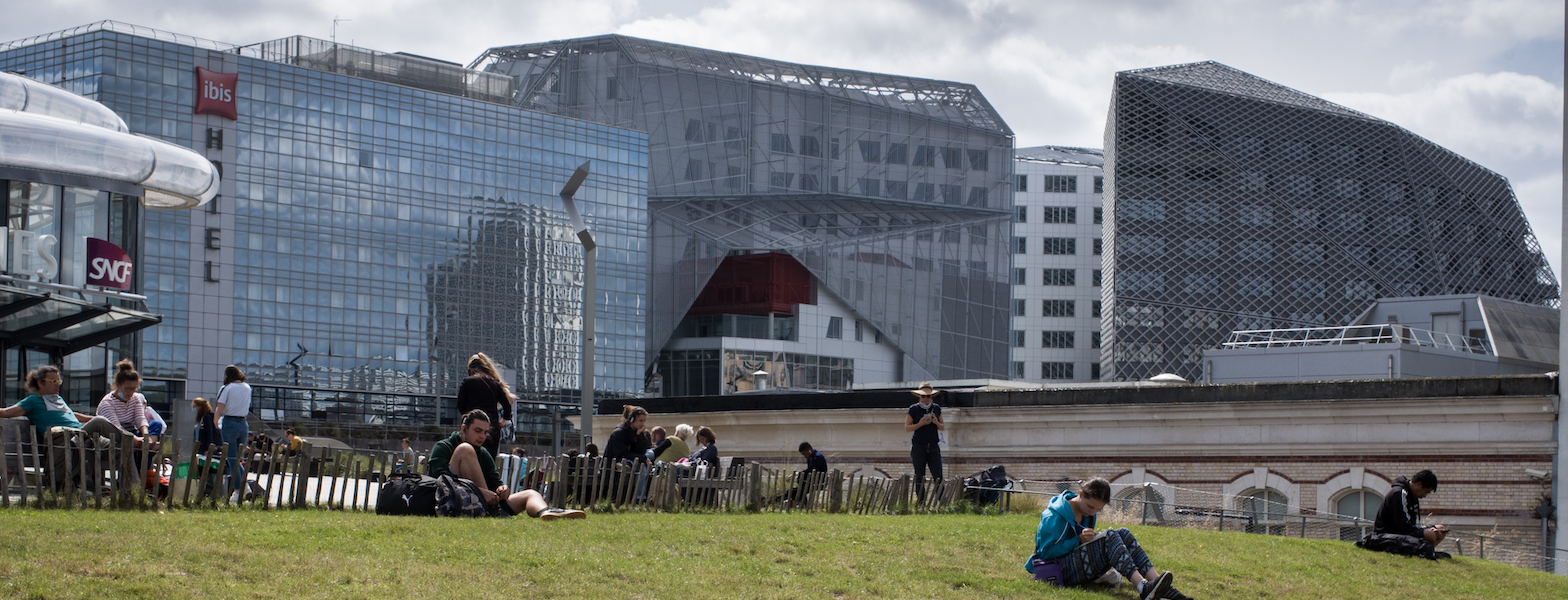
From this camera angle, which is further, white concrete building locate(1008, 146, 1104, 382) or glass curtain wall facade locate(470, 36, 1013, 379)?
white concrete building locate(1008, 146, 1104, 382)

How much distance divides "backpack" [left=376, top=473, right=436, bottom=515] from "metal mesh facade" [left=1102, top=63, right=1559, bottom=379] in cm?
9339

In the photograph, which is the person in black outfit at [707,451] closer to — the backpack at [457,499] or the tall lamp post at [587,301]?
the tall lamp post at [587,301]

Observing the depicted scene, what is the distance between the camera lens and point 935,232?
315ft

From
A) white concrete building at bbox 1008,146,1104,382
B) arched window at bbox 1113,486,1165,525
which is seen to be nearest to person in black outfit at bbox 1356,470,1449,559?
arched window at bbox 1113,486,1165,525

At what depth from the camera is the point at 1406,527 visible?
1641 centimetres

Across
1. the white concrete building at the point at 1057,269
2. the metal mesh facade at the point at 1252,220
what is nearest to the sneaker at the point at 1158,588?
the metal mesh facade at the point at 1252,220

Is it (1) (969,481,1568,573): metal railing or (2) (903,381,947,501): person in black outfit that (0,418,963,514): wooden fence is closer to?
(2) (903,381,947,501): person in black outfit

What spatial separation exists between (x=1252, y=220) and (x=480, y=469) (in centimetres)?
9900

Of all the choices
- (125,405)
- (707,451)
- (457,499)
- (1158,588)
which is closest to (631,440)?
(707,451)

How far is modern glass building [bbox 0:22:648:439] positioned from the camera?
7775 centimetres

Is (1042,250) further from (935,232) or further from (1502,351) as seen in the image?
(1502,351)

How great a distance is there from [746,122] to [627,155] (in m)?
7.48

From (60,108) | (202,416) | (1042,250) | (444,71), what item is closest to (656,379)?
(444,71)

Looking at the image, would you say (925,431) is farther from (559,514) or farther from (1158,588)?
(1158,588)
